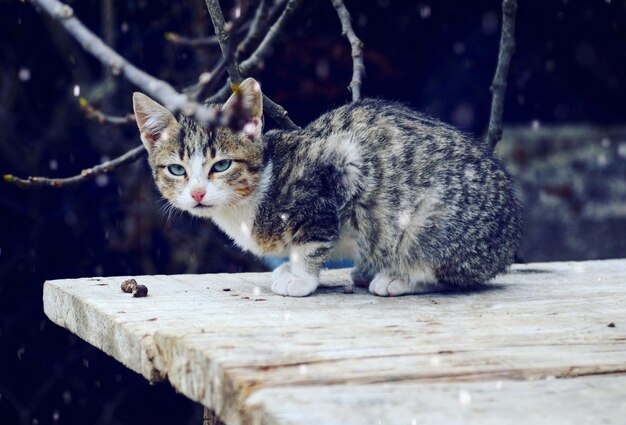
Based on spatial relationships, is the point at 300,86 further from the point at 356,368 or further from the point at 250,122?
the point at 356,368

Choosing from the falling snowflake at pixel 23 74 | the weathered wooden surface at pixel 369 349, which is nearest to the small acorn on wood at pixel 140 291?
the weathered wooden surface at pixel 369 349

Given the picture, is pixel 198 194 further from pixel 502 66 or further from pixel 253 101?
pixel 502 66

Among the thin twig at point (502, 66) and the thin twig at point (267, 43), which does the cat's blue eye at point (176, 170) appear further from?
the thin twig at point (502, 66)

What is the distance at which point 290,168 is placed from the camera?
A: 6.76ft

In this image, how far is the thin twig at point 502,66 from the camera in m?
2.33

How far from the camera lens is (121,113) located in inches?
128

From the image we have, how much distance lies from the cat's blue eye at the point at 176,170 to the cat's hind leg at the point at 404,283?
20.2 inches

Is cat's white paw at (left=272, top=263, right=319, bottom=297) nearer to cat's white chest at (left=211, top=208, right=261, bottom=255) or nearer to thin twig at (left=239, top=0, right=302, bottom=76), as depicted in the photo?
cat's white chest at (left=211, top=208, right=261, bottom=255)

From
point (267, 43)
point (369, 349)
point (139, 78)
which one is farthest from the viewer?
point (267, 43)

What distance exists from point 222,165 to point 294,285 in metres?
0.35

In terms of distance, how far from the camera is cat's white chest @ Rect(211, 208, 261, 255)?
6.73ft

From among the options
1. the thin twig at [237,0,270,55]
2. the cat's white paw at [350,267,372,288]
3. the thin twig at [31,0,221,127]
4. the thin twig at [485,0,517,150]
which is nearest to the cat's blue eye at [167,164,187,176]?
the thin twig at [237,0,270,55]

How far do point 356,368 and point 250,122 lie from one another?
2.77ft

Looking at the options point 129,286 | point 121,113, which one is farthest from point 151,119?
point 121,113
